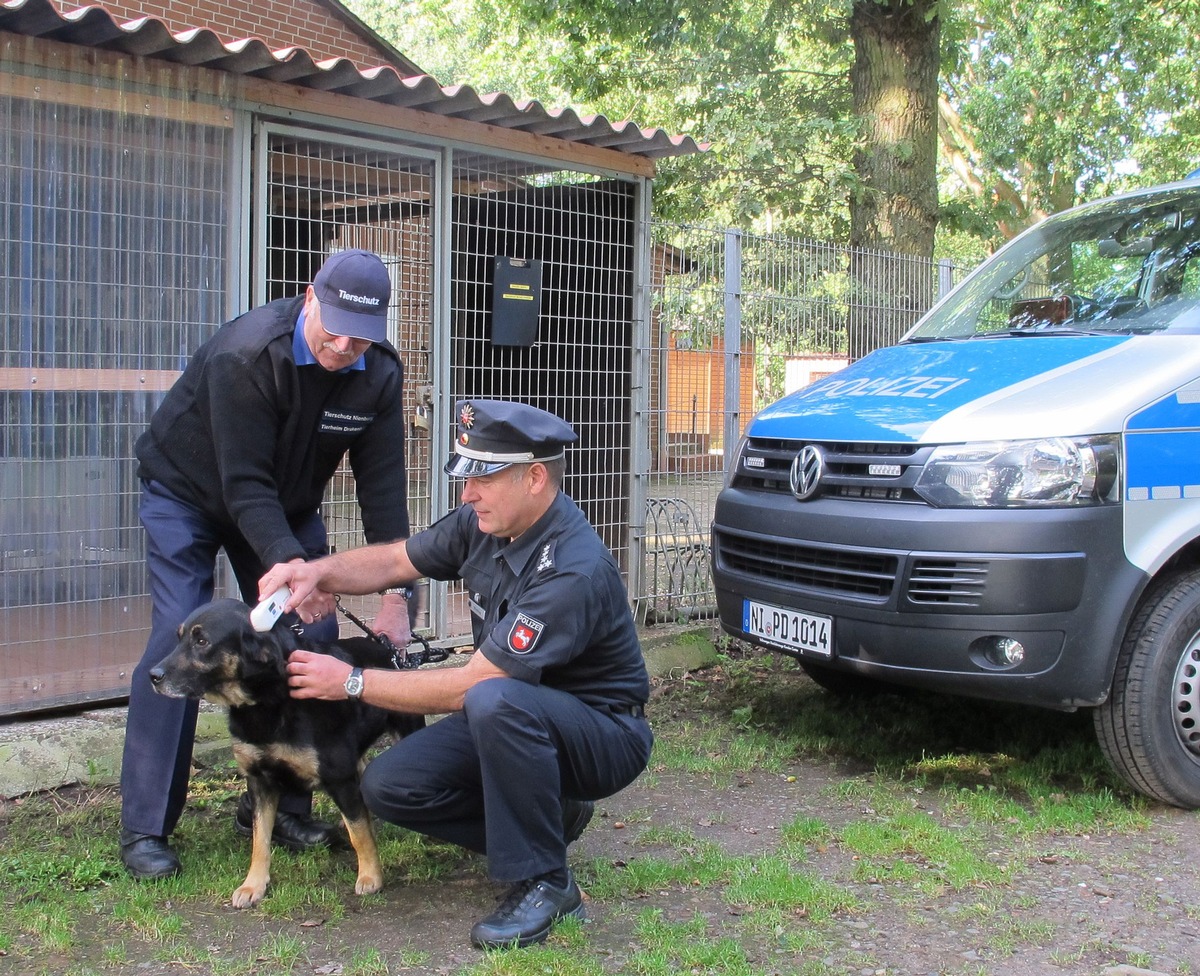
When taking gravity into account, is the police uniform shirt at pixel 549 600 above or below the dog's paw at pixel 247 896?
above

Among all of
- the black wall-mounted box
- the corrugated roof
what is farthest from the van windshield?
the black wall-mounted box

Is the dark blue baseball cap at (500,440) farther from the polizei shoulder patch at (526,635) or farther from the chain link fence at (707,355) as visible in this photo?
the chain link fence at (707,355)

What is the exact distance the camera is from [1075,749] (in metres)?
5.23

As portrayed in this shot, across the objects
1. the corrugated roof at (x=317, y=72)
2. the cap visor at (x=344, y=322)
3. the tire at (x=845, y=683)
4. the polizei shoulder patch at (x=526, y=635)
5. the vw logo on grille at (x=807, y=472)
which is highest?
the corrugated roof at (x=317, y=72)

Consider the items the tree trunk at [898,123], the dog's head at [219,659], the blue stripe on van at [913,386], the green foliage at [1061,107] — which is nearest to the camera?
the dog's head at [219,659]

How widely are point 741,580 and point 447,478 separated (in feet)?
6.11

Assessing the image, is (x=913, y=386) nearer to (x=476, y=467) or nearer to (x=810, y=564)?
(x=810, y=564)

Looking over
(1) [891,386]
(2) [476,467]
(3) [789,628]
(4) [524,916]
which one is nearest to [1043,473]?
(1) [891,386]

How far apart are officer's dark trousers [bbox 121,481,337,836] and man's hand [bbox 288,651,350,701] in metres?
0.55

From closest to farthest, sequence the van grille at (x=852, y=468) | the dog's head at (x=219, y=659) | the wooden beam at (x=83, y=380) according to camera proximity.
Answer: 1. the dog's head at (x=219, y=659)
2. the van grille at (x=852, y=468)
3. the wooden beam at (x=83, y=380)

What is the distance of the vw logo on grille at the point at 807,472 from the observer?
15.9ft

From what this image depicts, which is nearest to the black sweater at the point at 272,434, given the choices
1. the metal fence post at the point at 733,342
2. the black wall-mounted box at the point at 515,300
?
the black wall-mounted box at the point at 515,300

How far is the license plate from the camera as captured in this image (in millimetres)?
4750

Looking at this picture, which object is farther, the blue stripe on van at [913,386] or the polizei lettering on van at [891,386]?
the polizei lettering on van at [891,386]
